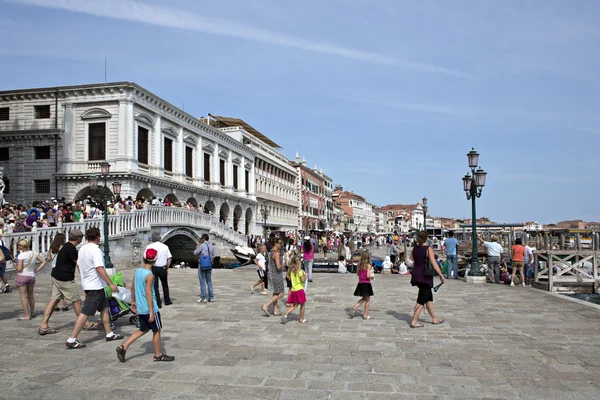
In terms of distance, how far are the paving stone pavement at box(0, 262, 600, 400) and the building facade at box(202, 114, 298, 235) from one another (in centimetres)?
3771

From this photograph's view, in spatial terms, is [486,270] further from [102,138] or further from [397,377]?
[102,138]

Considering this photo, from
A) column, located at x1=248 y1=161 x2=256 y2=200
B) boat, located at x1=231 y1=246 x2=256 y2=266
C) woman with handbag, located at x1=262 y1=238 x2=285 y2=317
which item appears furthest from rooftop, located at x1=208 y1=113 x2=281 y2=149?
woman with handbag, located at x1=262 y1=238 x2=285 y2=317

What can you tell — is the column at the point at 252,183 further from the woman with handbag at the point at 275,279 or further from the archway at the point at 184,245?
the woman with handbag at the point at 275,279

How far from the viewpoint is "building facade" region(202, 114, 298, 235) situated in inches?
1943

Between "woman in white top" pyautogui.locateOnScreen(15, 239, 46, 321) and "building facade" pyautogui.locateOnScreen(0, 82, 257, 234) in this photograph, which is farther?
"building facade" pyautogui.locateOnScreen(0, 82, 257, 234)

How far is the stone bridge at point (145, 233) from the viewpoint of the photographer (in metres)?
14.6

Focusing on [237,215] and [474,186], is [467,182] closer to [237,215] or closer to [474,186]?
[474,186]

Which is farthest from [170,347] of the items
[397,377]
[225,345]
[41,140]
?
[41,140]

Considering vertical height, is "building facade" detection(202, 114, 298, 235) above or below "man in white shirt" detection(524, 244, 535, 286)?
above

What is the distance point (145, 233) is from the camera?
21.2m

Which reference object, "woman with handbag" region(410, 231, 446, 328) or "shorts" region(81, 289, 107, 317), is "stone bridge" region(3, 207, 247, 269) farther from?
"woman with handbag" region(410, 231, 446, 328)

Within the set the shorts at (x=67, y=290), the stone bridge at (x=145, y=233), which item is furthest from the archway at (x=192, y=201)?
the shorts at (x=67, y=290)

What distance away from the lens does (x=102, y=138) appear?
27703 mm

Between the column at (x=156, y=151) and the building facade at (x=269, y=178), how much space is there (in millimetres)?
15391
